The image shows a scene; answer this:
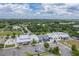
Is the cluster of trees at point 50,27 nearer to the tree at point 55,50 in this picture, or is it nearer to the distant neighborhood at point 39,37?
Result: the distant neighborhood at point 39,37

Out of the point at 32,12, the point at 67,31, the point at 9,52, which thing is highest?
the point at 32,12

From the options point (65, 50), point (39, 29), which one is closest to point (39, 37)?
point (39, 29)

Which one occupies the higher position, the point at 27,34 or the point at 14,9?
the point at 14,9

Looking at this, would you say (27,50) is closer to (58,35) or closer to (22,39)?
(22,39)

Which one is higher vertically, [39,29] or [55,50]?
[39,29]

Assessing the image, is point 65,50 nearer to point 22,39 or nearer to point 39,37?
point 39,37

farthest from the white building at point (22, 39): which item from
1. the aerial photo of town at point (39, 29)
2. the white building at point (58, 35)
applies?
the white building at point (58, 35)

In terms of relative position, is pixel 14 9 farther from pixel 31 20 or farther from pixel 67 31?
pixel 67 31

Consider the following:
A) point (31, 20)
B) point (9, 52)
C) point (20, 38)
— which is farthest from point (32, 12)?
point (9, 52)
